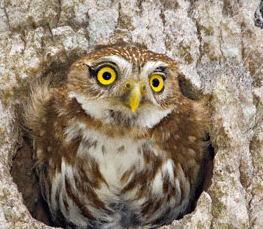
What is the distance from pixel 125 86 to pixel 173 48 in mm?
928

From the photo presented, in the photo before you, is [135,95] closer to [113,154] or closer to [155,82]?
[155,82]

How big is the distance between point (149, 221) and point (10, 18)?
1.95 metres

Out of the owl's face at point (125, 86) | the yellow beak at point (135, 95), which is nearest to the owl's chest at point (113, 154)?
the owl's face at point (125, 86)

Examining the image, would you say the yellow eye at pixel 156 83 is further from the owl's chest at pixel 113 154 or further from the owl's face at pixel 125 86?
the owl's chest at pixel 113 154

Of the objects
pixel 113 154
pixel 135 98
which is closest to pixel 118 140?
pixel 113 154

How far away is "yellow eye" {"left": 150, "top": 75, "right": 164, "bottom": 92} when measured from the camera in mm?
4434

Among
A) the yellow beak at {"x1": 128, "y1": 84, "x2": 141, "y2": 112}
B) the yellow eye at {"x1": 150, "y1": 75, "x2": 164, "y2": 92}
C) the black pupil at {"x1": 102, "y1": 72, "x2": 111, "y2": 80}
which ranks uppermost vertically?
the yellow eye at {"x1": 150, "y1": 75, "x2": 164, "y2": 92}

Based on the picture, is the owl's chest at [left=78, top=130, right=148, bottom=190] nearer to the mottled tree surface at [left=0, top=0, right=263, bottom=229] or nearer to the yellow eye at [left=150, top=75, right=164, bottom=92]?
the yellow eye at [left=150, top=75, right=164, bottom=92]

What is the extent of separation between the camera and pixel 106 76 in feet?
14.4

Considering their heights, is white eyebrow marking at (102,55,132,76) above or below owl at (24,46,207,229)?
above

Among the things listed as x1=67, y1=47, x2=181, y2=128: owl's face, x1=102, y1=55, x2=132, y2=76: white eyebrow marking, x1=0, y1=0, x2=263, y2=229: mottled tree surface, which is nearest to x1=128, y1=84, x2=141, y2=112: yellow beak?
x1=67, y1=47, x2=181, y2=128: owl's face

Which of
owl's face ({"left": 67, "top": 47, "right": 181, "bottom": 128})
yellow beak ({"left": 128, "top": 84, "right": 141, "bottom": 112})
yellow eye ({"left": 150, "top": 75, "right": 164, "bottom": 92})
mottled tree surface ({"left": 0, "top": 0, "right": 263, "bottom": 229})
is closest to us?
yellow beak ({"left": 128, "top": 84, "right": 141, "bottom": 112})

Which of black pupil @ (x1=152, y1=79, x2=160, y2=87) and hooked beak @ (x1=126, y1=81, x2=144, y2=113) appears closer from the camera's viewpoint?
hooked beak @ (x1=126, y1=81, x2=144, y2=113)

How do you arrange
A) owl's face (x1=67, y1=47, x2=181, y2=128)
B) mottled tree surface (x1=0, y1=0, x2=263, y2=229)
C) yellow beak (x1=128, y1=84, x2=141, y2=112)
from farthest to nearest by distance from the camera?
mottled tree surface (x1=0, y1=0, x2=263, y2=229), owl's face (x1=67, y1=47, x2=181, y2=128), yellow beak (x1=128, y1=84, x2=141, y2=112)
